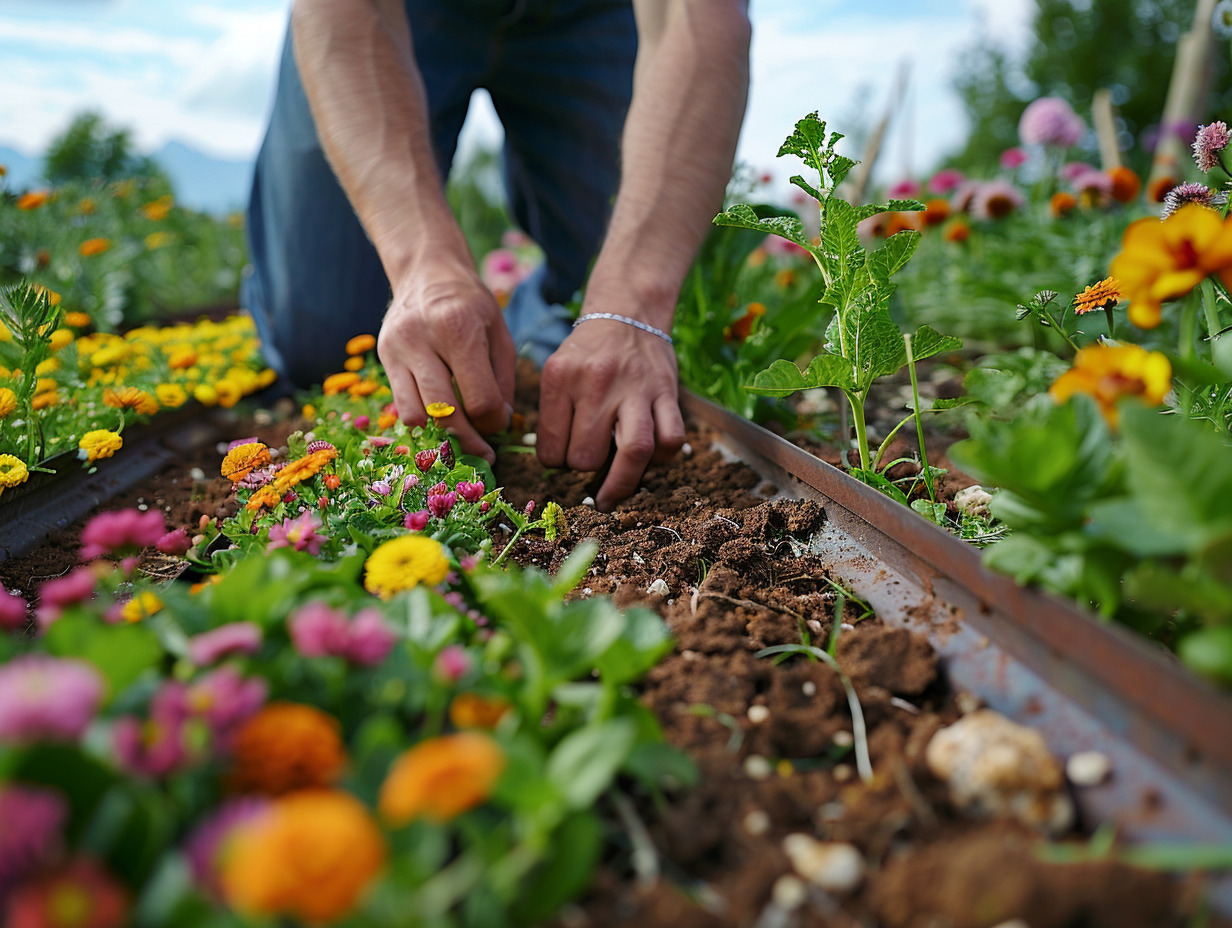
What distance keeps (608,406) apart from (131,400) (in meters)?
1.17

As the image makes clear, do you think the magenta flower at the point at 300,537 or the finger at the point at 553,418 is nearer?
the magenta flower at the point at 300,537

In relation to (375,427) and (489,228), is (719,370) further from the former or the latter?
(489,228)

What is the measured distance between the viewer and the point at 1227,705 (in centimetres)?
61

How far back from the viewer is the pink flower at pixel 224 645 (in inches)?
26.7

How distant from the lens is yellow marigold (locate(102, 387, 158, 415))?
1.86 metres

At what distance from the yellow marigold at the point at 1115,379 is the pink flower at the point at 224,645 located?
82 cm

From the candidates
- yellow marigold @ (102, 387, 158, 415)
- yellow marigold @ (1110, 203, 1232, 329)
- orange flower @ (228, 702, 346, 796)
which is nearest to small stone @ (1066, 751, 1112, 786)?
yellow marigold @ (1110, 203, 1232, 329)

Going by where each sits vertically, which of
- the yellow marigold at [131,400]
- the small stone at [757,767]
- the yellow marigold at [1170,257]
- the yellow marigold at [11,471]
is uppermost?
the yellow marigold at [1170,257]

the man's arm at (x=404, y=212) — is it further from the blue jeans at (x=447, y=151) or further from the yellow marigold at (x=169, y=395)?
the blue jeans at (x=447, y=151)

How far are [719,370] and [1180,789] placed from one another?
1600mm

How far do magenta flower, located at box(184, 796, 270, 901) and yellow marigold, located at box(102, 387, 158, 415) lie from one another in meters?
1.63

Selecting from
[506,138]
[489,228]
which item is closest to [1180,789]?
[506,138]

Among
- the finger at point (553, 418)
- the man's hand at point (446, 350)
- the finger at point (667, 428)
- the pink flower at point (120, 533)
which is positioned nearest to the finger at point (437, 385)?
the man's hand at point (446, 350)

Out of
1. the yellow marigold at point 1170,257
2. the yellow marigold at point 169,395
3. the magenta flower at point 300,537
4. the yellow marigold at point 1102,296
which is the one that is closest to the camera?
the yellow marigold at point 1170,257
